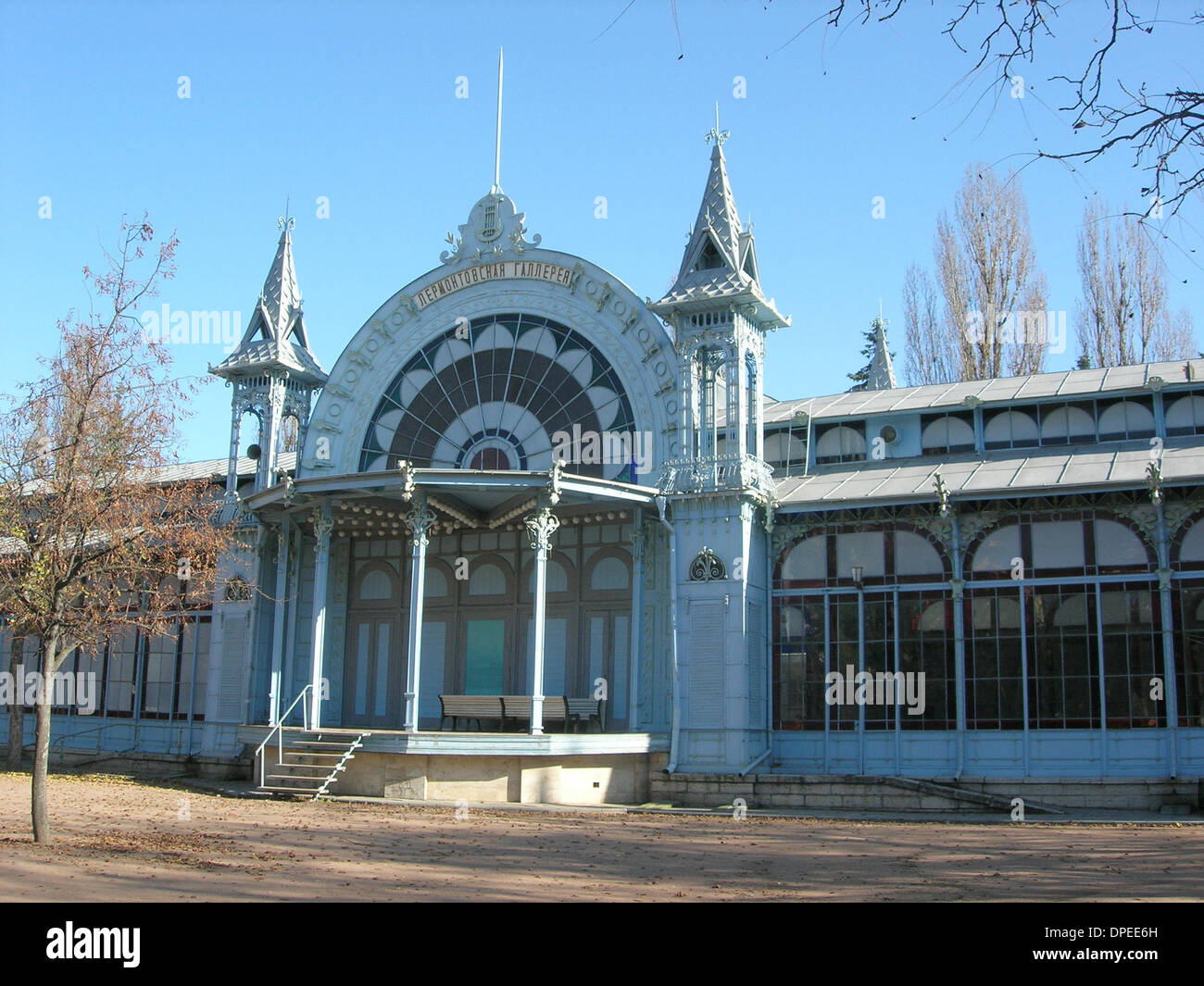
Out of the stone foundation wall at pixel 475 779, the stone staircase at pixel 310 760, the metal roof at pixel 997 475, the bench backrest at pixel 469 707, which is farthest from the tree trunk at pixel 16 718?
the metal roof at pixel 997 475

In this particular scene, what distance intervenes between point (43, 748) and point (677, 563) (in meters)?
13.0

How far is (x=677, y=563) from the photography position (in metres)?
25.3

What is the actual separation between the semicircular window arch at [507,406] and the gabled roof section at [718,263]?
2.73 meters

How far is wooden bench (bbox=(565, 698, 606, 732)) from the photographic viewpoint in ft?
85.0

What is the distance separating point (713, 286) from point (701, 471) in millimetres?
3920

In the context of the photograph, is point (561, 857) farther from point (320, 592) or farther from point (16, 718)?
point (16, 718)

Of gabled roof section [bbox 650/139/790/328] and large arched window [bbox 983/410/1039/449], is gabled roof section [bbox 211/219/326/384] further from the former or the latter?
large arched window [bbox 983/410/1039/449]

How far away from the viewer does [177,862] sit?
13617 mm

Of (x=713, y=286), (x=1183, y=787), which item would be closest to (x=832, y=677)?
(x=1183, y=787)

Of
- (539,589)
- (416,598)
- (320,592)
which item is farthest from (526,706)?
(320,592)

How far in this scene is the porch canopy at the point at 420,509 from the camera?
2408 cm

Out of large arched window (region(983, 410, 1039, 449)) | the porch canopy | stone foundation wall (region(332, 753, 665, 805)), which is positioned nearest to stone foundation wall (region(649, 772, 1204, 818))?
stone foundation wall (region(332, 753, 665, 805))

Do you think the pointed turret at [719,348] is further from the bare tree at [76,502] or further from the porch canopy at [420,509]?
the bare tree at [76,502]
